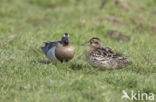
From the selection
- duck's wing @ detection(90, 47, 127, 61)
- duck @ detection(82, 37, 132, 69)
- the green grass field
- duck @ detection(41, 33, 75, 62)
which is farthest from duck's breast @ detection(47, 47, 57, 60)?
duck's wing @ detection(90, 47, 127, 61)

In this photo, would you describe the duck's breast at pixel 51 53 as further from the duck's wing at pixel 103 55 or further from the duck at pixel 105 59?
the duck's wing at pixel 103 55

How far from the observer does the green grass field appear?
5.99m

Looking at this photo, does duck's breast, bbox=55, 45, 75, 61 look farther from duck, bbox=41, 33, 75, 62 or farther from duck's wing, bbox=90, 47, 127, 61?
duck's wing, bbox=90, 47, 127, 61

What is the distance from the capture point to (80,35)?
1195 cm

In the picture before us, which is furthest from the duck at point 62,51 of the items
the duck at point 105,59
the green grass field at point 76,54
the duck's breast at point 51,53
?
the duck at point 105,59

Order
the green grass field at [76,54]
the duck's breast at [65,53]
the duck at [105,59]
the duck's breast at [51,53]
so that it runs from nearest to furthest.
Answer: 1. the green grass field at [76,54]
2. the duck at [105,59]
3. the duck's breast at [65,53]
4. the duck's breast at [51,53]

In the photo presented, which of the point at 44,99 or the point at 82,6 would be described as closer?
the point at 44,99

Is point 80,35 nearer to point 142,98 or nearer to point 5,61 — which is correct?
point 5,61

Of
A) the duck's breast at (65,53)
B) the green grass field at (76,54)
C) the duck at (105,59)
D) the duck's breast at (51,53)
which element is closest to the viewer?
the green grass field at (76,54)

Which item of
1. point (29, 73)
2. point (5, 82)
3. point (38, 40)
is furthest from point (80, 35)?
point (5, 82)

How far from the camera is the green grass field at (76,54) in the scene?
5.99m

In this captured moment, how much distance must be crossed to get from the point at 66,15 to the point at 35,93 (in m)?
11.6

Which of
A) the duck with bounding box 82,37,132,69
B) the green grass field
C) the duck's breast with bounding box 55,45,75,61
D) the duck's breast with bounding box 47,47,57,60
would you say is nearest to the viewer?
the green grass field

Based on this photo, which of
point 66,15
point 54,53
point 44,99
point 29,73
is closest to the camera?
point 44,99
